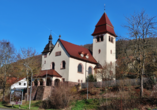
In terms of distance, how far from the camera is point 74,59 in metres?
41.1

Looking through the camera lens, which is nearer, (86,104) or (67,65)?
(86,104)

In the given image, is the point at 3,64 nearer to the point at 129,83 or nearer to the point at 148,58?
the point at 129,83

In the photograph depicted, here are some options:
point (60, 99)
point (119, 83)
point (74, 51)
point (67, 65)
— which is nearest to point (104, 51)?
point (74, 51)

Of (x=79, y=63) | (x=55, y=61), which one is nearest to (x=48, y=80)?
(x=55, y=61)

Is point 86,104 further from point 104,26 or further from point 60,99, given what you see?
point 104,26

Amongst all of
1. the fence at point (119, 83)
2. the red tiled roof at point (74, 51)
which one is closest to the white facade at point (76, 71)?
the red tiled roof at point (74, 51)

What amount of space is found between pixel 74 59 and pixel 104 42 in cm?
945

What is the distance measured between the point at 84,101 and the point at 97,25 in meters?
25.8

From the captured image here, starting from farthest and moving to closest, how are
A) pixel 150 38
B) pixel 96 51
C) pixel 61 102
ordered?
1. pixel 96 51
2. pixel 61 102
3. pixel 150 38

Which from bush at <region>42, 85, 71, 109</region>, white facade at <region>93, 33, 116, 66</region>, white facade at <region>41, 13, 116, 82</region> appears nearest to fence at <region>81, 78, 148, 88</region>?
white facade at <region>41, 13, 116, 82</region>

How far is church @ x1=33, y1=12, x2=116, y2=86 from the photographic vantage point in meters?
39.6

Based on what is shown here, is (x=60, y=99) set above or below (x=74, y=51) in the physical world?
below

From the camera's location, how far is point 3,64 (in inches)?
1581

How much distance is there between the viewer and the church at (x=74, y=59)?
1560 inches
